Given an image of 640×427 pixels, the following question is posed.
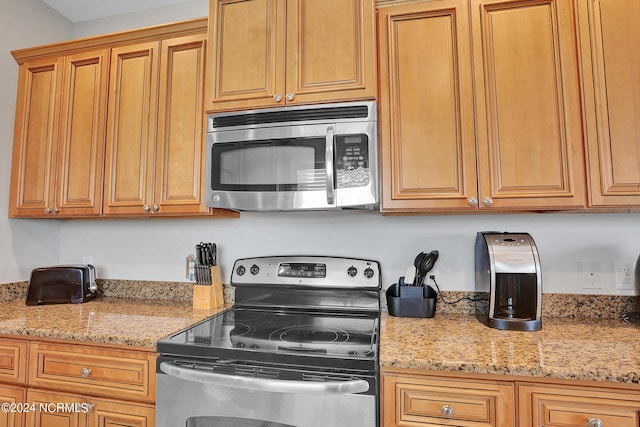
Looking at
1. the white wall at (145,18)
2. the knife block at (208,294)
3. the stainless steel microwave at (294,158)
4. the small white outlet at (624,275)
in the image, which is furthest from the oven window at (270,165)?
the small white outlet at (624,275)

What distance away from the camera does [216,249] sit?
199cm

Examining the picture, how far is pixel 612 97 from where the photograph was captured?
135 cm

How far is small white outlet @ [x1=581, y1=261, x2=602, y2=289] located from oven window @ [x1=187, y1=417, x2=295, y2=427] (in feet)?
4.71

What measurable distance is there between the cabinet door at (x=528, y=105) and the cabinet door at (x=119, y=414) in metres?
1.52

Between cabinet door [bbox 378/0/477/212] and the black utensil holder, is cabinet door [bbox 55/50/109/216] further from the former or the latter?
the black utensil holder

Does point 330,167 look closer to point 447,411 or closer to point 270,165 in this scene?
point 270,165

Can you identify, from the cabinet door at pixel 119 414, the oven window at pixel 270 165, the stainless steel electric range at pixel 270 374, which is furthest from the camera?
the oven window at pixel 270 165

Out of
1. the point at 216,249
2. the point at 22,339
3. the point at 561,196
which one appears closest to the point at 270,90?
the point at 216,249

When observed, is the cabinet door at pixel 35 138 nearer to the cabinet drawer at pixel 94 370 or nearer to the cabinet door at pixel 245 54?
the cabinet drawer at pixel 94 370

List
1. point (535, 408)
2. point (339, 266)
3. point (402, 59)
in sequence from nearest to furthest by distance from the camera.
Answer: point (535, 408)
point (402, 59)
point (339, 266)

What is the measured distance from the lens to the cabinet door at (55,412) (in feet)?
4.44

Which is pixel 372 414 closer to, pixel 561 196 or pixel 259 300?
pixel 259 300

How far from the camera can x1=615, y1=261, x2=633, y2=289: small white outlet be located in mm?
1546

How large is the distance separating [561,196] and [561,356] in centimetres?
60
